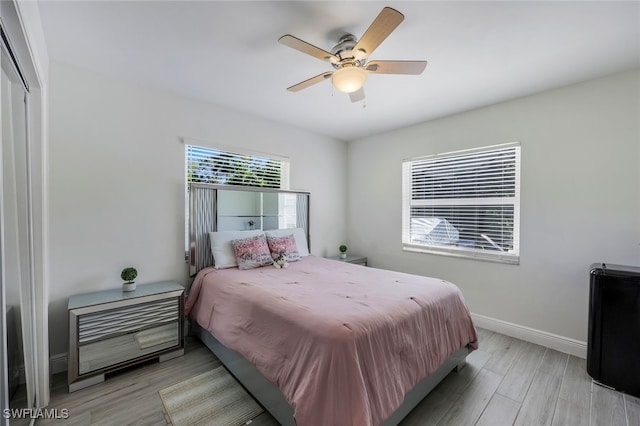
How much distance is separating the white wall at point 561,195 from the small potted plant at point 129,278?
3347 mm

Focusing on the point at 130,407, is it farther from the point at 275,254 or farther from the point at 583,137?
the point at 583,137

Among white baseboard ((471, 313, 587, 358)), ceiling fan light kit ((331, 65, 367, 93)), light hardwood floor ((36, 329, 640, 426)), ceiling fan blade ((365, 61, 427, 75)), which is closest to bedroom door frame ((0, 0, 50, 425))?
light hardwood floor ((36, 329, 640, 426))

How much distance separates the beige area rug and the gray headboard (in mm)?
1123

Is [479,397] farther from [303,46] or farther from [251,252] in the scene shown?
[303,46]

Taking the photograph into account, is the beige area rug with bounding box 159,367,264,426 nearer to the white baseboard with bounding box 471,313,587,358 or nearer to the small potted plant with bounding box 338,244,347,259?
the small potted plant with bounding box 338,244,347,259

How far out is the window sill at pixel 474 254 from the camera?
292cm

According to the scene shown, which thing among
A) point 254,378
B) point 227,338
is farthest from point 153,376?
point 254,378

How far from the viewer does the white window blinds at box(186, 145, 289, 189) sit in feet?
9.87

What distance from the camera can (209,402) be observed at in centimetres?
188

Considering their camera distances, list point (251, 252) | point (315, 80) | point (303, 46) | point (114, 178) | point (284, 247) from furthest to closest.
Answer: point (284, 247), point (251, 252), point (114, 178), point (315, 80), point (303, 46)

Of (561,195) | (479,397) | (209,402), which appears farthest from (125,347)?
(561,195)

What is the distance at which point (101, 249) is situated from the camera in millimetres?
2420

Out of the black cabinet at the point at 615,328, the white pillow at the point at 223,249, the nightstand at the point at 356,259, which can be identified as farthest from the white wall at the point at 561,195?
the white pillow at the point at 223,249

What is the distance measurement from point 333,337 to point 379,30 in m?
1.67
